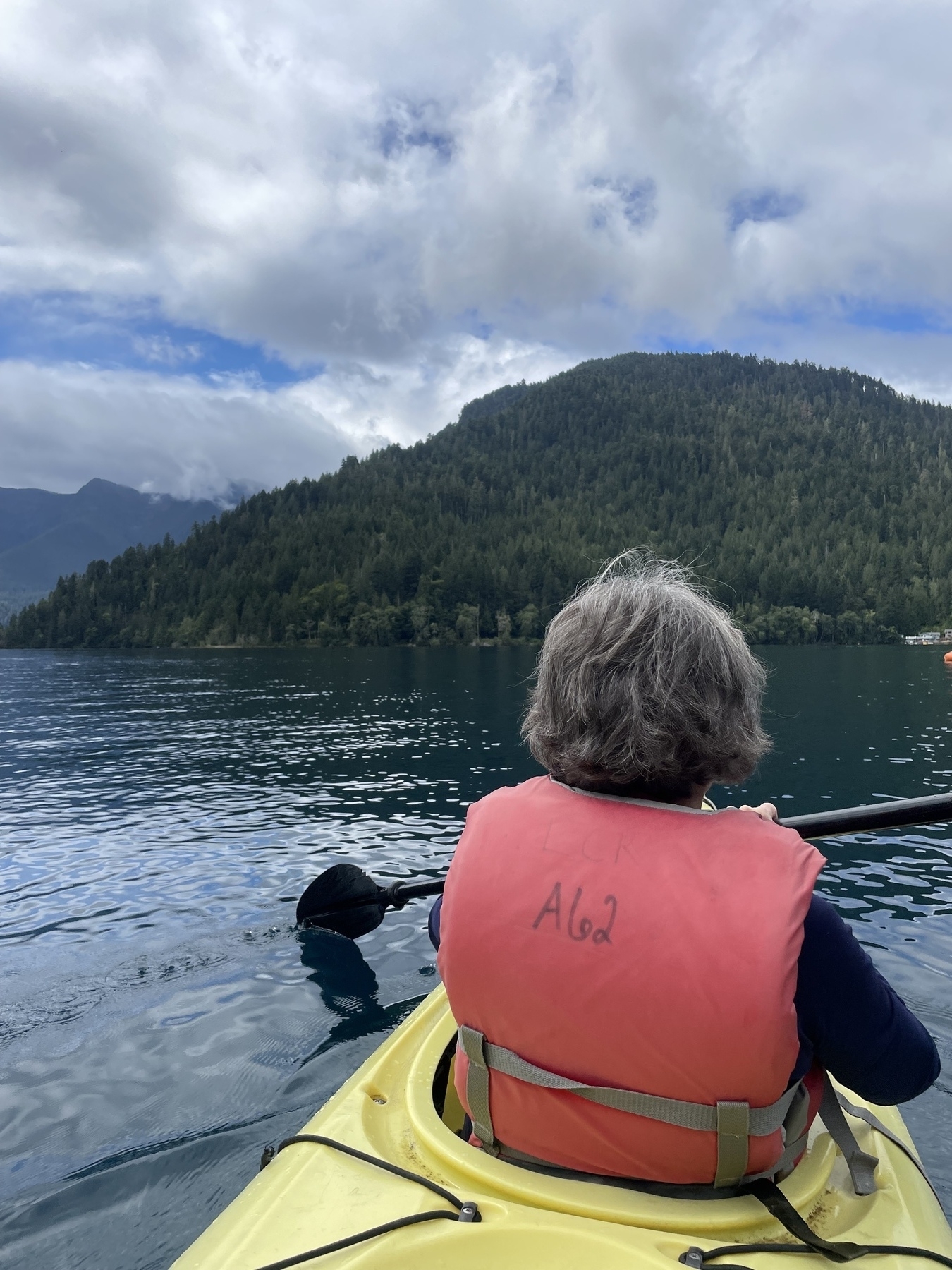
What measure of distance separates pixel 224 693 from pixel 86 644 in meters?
117

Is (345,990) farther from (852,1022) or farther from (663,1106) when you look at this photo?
(852,1022)

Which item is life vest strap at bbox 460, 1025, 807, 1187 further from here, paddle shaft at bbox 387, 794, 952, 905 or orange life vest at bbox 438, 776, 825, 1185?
paddle shaft at bbox 387, 794, 952, 905

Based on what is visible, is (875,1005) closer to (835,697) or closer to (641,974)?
(641,974)

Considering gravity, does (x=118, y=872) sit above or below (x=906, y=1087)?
below

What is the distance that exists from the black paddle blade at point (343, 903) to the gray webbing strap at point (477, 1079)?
573 cm

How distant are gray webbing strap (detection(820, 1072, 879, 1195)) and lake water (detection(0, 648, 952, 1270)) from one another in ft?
9.86

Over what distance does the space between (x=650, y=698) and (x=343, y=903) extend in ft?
22.8

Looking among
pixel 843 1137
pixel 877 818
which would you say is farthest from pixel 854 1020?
pixel 877 818

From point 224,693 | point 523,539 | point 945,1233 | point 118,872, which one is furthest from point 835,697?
point 523,539

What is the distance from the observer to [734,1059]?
7.66 feet

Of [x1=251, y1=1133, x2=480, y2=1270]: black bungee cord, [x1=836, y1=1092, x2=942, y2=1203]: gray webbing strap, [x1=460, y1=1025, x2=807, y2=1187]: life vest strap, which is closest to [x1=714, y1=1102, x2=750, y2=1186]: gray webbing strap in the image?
[x1=460, y1=1025, x2=807, y2=1187]: life vest strap

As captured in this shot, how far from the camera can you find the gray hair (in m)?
2.57

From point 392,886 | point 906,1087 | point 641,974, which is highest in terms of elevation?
point 641,974

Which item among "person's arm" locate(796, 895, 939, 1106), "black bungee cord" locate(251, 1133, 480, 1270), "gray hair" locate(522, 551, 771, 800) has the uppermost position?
"gray hair" locate(522, 551, 771, 800)
